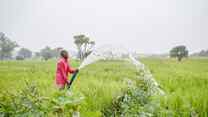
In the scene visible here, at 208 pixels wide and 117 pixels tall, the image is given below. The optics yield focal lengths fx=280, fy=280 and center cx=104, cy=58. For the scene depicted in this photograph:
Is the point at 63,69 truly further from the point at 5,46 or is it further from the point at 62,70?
the point at 5,46

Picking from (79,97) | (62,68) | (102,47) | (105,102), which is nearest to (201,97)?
(105,102)

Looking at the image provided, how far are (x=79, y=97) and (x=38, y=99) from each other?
13.1 inches

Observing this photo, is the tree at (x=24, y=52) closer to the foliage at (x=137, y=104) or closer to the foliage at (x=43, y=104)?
the foliage at (x=137, y=104)

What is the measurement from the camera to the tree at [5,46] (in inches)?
1878

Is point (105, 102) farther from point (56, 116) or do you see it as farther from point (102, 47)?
point (56, 116)

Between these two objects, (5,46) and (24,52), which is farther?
(24,52)

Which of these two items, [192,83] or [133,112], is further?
[192,83]

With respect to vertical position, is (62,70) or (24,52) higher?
(62,70)

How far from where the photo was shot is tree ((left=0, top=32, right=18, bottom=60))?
4769cm

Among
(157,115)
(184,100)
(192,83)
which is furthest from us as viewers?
(192,83)

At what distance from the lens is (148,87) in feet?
11.3

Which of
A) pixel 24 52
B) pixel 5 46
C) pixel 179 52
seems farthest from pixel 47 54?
pixel 179 52

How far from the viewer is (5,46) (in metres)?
47.8

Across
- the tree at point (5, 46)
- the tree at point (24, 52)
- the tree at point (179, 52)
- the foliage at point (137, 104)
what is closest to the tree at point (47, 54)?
the tree at point (5, 46)
